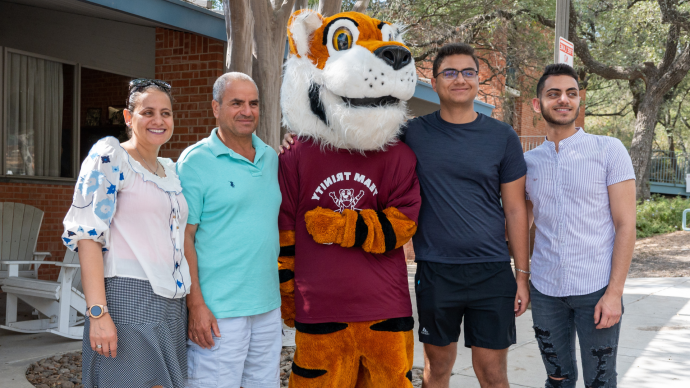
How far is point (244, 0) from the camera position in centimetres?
448

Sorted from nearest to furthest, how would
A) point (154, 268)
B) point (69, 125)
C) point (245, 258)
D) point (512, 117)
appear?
point (154, 268), point (245, 258), point (69, 125), point (512, 117)

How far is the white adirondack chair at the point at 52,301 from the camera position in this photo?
504 cm

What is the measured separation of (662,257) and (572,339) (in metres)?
11.1

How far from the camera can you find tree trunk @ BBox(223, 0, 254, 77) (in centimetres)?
449

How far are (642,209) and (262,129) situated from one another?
619 inches

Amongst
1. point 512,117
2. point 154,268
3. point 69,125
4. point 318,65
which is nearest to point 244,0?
point 318,65

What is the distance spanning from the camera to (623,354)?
5203 mm

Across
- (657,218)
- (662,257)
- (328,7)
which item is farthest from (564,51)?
(657,218)

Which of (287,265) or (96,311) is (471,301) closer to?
(287,265)

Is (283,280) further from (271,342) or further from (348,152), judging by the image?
(348,152)

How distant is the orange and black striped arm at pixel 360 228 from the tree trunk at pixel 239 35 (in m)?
2.23

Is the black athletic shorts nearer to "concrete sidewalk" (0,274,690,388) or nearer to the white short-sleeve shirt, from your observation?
the white short-sleeve shirt

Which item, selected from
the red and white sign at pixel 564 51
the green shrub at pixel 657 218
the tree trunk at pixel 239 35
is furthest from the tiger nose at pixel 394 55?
the green shrub at pixel 657 218

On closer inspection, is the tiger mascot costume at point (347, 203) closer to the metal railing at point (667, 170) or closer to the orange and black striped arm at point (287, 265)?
the orange and black striped arm at point (287, 265)
